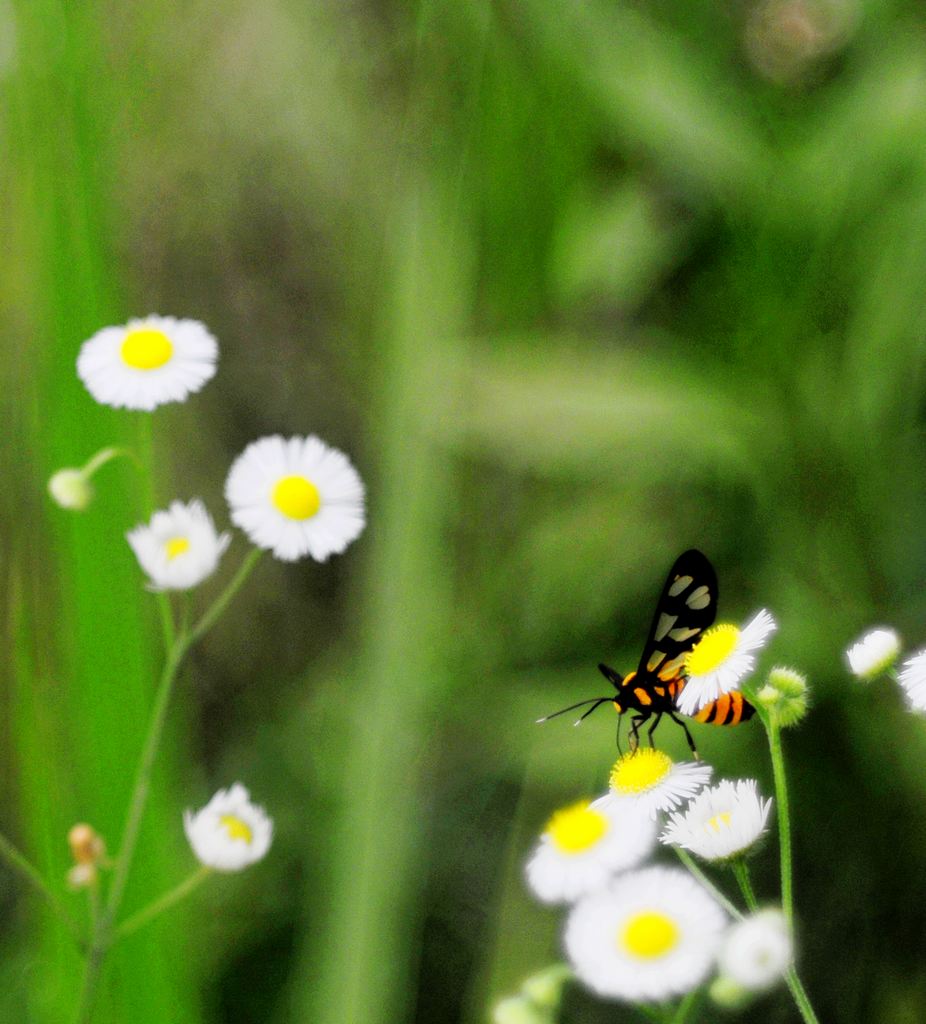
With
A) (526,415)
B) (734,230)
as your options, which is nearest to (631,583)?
(526,415)

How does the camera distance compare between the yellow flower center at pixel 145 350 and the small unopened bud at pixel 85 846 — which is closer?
the small unopened bud at pixel 85 846

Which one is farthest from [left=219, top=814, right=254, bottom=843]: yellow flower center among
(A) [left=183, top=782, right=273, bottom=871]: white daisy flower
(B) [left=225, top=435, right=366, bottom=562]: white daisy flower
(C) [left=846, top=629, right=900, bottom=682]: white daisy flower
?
(C) [left=846, top=629, right=900, bottom=682]: white daisy flower

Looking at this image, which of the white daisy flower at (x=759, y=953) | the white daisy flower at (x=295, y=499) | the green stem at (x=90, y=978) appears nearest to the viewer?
the white daisy flower at (x=759, y=953)

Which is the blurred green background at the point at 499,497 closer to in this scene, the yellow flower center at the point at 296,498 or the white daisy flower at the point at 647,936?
the yellow flower center at the point at 296,498

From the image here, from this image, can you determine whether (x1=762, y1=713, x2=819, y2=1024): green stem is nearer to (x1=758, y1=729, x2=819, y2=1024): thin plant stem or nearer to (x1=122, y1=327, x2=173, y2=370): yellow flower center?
(x1=758, y1=729, x2=819, y2=1024): thin plant stem

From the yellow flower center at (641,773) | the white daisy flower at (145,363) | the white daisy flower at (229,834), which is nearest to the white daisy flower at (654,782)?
the yellow flower center at (641,773)

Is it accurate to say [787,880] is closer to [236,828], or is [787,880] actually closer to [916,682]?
[916,682]

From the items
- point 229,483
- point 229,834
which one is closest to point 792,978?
point 229,834
